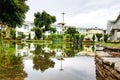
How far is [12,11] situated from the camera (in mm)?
37031

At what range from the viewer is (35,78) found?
36.2ft

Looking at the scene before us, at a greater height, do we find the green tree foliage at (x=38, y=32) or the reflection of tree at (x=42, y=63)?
the green tree foliage at (x=38, y=32)

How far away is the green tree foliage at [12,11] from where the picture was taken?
116ft

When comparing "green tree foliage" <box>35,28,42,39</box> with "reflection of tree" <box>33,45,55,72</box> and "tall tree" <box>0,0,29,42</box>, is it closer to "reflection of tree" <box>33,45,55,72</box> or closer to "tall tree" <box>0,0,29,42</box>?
"tall tree" <box>0,0,29,42</box>

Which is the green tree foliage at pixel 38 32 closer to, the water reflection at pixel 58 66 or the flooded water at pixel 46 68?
the water reflection at pixel 58 66

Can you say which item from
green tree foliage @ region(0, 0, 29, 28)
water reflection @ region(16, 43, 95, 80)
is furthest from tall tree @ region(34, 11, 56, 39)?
water reflection @ region(16, 43, 95, 80)

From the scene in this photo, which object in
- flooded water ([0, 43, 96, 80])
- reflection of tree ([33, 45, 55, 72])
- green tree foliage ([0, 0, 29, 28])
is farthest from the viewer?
green tree foliage ([0, 0, 29, 28])

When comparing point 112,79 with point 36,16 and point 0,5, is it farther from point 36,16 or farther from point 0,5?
point 36,16

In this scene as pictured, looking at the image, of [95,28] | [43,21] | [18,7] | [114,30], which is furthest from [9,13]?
[95,28]

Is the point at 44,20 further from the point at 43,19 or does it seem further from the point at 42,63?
the point at 42,63

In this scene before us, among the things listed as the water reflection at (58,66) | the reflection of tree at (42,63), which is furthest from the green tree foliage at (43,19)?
the reflection of tree at (42,63)

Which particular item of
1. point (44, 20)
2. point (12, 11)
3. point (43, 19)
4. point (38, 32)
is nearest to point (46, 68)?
point (12, 11)

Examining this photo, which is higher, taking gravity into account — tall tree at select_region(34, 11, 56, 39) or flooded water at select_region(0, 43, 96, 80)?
tall tree at select_region(34, 11, 56, 39)

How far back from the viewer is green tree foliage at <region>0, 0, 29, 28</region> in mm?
35375
